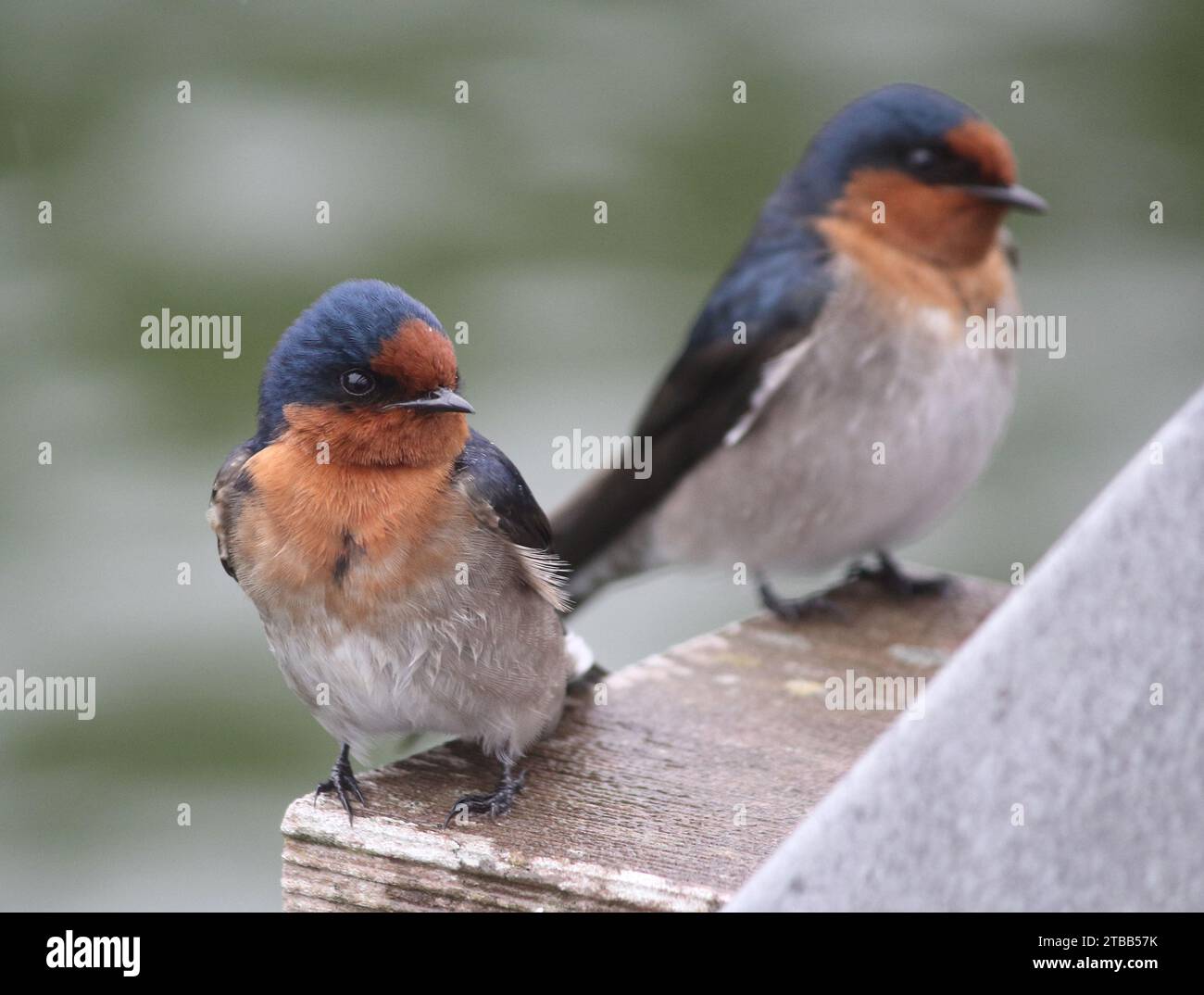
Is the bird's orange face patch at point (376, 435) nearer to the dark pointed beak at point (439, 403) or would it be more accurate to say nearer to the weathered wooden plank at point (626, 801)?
the dark pointed beak at point (439, 403)

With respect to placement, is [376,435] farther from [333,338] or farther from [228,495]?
[228,495]

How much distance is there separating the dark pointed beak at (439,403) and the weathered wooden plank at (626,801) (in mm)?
496

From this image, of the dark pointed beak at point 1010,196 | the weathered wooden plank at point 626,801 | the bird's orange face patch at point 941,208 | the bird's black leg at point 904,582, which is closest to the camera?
the weathered wooden plank at point 626,801

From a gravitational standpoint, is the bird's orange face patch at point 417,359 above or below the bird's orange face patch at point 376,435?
above

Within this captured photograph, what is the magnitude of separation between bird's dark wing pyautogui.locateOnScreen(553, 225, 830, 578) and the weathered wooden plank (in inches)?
53.2

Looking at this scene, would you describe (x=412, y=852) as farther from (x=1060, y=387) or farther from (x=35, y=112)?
(x=35, y=112)

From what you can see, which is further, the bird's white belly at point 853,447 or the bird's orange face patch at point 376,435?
the bird's white belly at point 853,447

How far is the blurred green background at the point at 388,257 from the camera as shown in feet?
20.6

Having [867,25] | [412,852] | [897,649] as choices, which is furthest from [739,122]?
[412,852]

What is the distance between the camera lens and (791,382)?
14.7 feet

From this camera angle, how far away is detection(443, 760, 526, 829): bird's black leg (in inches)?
93.6

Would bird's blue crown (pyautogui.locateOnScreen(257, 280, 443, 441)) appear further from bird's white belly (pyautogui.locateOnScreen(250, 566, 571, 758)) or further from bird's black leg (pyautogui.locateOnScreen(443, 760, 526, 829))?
bird's black leg (pyautogui.locateOnScreen(443, 760, 526, 829))

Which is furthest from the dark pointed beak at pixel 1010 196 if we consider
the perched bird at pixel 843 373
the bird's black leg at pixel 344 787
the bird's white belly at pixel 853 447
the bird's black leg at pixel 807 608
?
the bird's black leg at pixel 344 787
